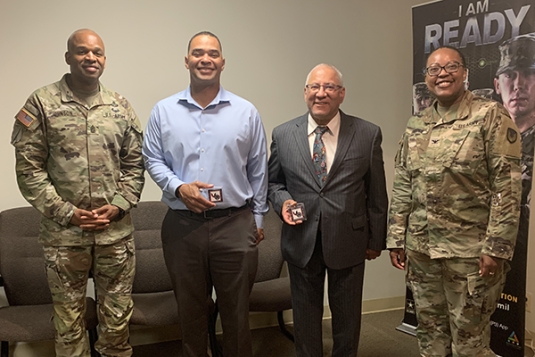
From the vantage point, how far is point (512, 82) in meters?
2.97

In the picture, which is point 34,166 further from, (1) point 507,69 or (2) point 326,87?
(1) point 507,69

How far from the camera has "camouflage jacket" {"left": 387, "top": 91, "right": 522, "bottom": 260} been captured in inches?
86.7

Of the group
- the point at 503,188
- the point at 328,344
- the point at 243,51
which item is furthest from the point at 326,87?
the point at 328,344

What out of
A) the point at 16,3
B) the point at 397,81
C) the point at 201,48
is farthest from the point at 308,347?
the point at 16,3

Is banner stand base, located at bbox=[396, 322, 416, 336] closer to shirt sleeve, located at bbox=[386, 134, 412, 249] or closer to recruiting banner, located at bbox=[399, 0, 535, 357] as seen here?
recruiting banner, located at bbox=[399, 0, 535, 357]

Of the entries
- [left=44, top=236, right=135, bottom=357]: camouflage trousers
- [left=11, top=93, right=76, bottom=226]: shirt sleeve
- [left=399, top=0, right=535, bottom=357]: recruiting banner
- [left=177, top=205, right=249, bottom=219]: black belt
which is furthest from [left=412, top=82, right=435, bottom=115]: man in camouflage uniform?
[left=11, top=93, right=76, bottom=226]: shirt sleeve

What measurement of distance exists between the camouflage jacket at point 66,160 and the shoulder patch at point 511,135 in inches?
71.2

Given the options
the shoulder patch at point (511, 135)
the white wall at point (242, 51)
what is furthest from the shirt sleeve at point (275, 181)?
the white wall at point (242, 51)

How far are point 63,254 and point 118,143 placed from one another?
0.60 m

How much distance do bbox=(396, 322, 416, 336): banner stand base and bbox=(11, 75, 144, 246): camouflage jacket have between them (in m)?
2.24

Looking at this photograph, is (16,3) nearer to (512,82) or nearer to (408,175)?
(408,175)

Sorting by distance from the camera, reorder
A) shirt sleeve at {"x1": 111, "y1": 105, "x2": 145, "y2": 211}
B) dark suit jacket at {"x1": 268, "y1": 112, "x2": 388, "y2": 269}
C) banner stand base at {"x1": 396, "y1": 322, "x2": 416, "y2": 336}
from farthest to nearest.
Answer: banner stand base at {"x1": 396, "y1": 322, "x2": 416, "y2": 336} → shirt sleeve at {"x1": 111, "y1": 105, "x2": 145, "y2": 211} → dark suit jacket at {"x1": 268, "y1": 112, "x2": 388, "y2": 269}

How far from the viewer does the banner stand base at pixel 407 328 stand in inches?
143

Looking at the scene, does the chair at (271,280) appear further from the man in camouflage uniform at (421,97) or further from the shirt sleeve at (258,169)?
the man in camouflage uniform at (421,97)
